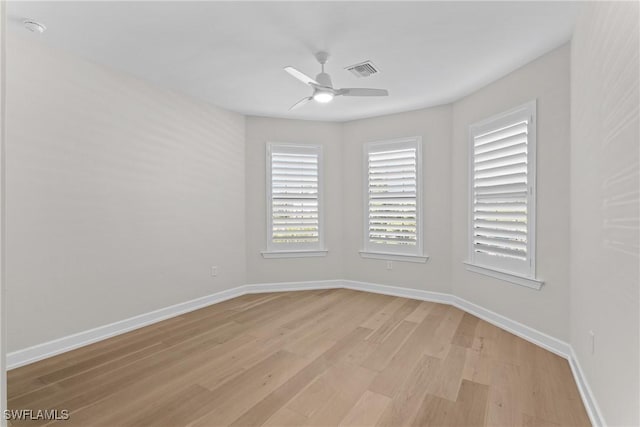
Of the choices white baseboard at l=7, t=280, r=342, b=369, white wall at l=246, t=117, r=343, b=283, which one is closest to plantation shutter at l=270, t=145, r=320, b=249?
white wall at l=246, t=117, r=343, b=283

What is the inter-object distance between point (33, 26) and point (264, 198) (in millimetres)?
2903

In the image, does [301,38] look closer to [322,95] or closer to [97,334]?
[322,95]

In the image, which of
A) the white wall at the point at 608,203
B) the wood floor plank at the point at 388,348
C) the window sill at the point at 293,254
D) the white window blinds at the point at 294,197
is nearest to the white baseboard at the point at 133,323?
the window sill at the point at 293,254

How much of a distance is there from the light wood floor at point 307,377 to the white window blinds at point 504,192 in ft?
2.59

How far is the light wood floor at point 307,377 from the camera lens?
1896 mm

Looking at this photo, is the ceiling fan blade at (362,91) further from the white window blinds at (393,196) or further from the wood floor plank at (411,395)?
the wood floor plank at (411,395)

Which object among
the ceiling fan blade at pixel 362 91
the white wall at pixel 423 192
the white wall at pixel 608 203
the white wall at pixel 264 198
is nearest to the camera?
the white wall at pixel 608 203

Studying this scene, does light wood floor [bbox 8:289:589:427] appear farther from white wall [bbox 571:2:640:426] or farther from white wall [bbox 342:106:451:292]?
white wall [bbox 342:106:451:292]

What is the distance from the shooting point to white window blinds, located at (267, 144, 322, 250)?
466 cm

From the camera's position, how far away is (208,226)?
4.07 meters

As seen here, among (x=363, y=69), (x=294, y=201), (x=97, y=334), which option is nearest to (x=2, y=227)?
(x=97, y=334)

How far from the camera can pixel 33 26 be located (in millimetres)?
2305

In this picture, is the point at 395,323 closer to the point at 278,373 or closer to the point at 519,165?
the point at 278,373

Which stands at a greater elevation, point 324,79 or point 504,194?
point 324,79
